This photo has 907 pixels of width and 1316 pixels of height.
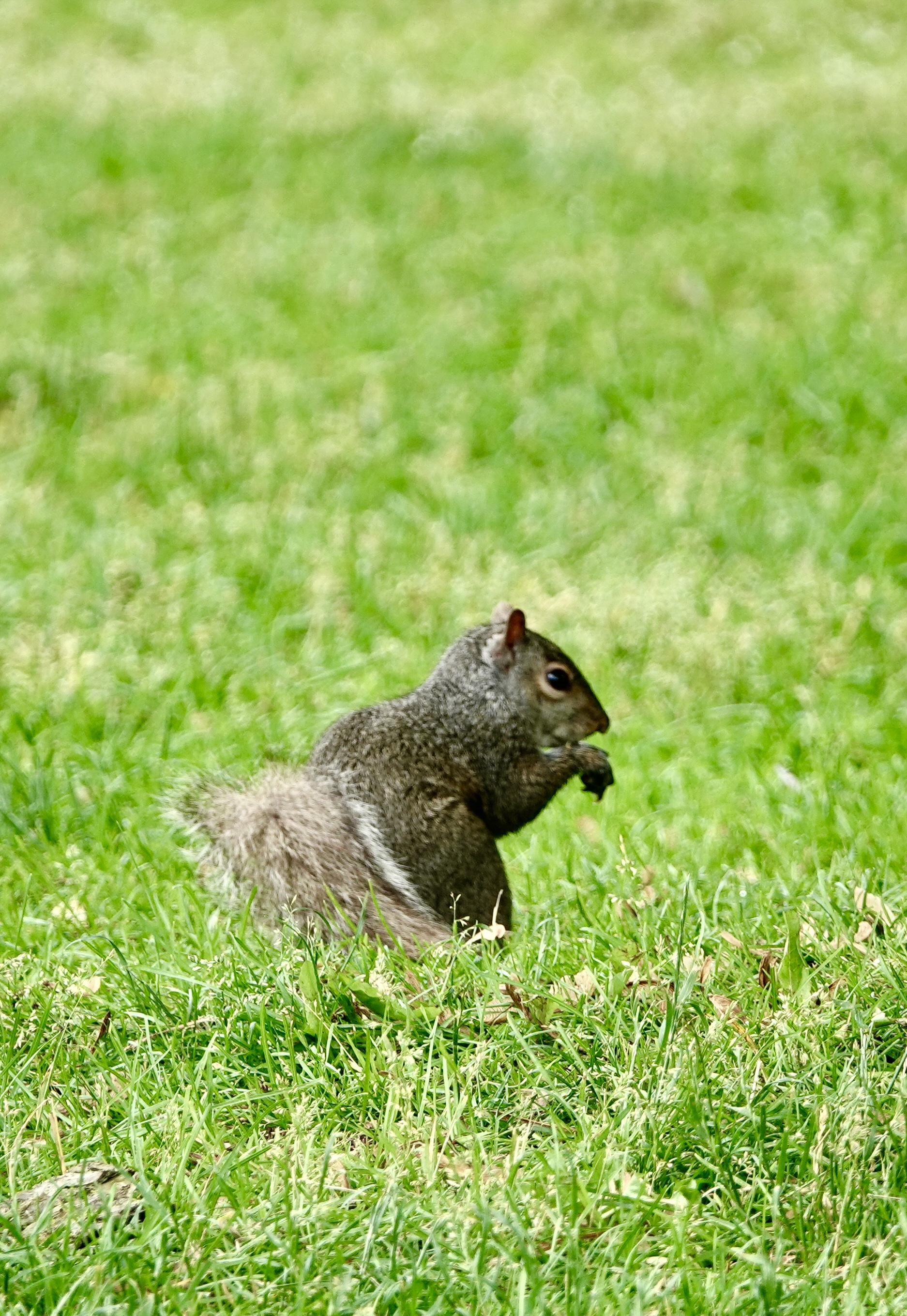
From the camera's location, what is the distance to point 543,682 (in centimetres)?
433

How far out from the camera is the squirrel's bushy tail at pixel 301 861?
11.6ft

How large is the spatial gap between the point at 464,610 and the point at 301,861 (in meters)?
2.55

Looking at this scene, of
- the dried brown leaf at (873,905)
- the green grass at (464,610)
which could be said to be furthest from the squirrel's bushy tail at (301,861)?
the dried brown leaf at (873,905)

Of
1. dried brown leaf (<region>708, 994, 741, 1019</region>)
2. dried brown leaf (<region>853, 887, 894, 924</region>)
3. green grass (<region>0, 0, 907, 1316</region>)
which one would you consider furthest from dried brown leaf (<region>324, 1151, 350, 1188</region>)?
dried brown leaf (<region>853, 887, 894, 924</region>)

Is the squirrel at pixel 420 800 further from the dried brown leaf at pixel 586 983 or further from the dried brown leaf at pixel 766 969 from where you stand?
the dried brown leaf at pixel 766 969

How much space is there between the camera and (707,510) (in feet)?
22.4

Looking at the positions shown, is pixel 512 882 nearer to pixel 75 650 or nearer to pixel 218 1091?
pixel 218 1091

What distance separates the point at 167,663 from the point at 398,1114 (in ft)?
9.20

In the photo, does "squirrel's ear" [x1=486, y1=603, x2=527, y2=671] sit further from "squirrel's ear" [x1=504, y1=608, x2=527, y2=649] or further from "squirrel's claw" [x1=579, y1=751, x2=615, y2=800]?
"squirrel's claw" [x1=579, y1=751, x2=615, y2=800]

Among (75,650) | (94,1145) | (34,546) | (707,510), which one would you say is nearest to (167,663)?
(75,650)

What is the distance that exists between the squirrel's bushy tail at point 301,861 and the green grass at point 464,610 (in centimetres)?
13

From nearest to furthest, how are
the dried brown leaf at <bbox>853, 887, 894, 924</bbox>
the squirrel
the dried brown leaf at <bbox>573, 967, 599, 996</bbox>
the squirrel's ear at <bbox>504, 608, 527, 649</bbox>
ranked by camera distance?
the dried brown leaf at <bbox>573, 967, 599, 996</bbox> → the dried brown leaf at <bbox>853, 887, 894, 924</bbox> → the squirrel → the squirrel's ear at <bbox>504, 608, 527, 649</bbox>

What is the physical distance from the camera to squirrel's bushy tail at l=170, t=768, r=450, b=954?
353 centimetres

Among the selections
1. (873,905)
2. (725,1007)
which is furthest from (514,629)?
(725,1007)
